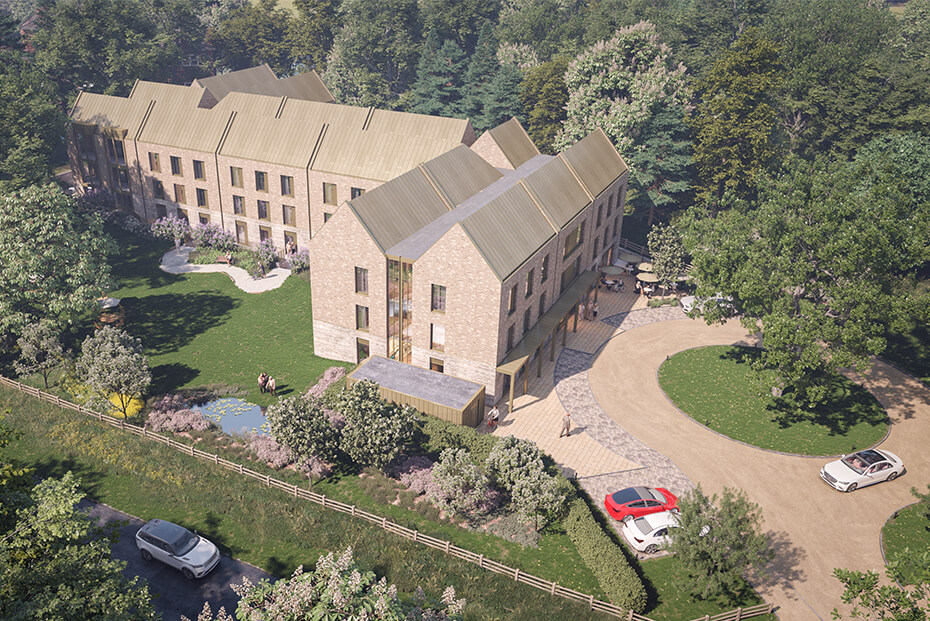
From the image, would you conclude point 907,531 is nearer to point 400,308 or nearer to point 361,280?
point 400,308

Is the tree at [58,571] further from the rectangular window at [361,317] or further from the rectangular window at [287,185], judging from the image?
the rectangular window at [287,185]

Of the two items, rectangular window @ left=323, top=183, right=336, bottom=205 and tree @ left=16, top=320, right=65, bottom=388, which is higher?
rectangular window @ left=323, top=183, right=336, bottom=205

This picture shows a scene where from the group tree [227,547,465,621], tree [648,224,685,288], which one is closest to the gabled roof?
tree [648,224,685,288]

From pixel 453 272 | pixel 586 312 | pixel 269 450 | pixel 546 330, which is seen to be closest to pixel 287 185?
pixel 453 272

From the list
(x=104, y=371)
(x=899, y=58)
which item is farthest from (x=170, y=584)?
(x=899, y=58)

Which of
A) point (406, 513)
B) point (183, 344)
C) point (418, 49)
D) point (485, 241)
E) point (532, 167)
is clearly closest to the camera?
point (406, 513)

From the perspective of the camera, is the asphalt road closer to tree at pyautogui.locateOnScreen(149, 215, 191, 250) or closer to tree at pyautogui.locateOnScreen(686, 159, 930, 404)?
tree at pyautogui.locateOnScreen(686, 159, 930, 404)

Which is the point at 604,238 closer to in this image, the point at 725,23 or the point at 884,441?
the point at 884,441
